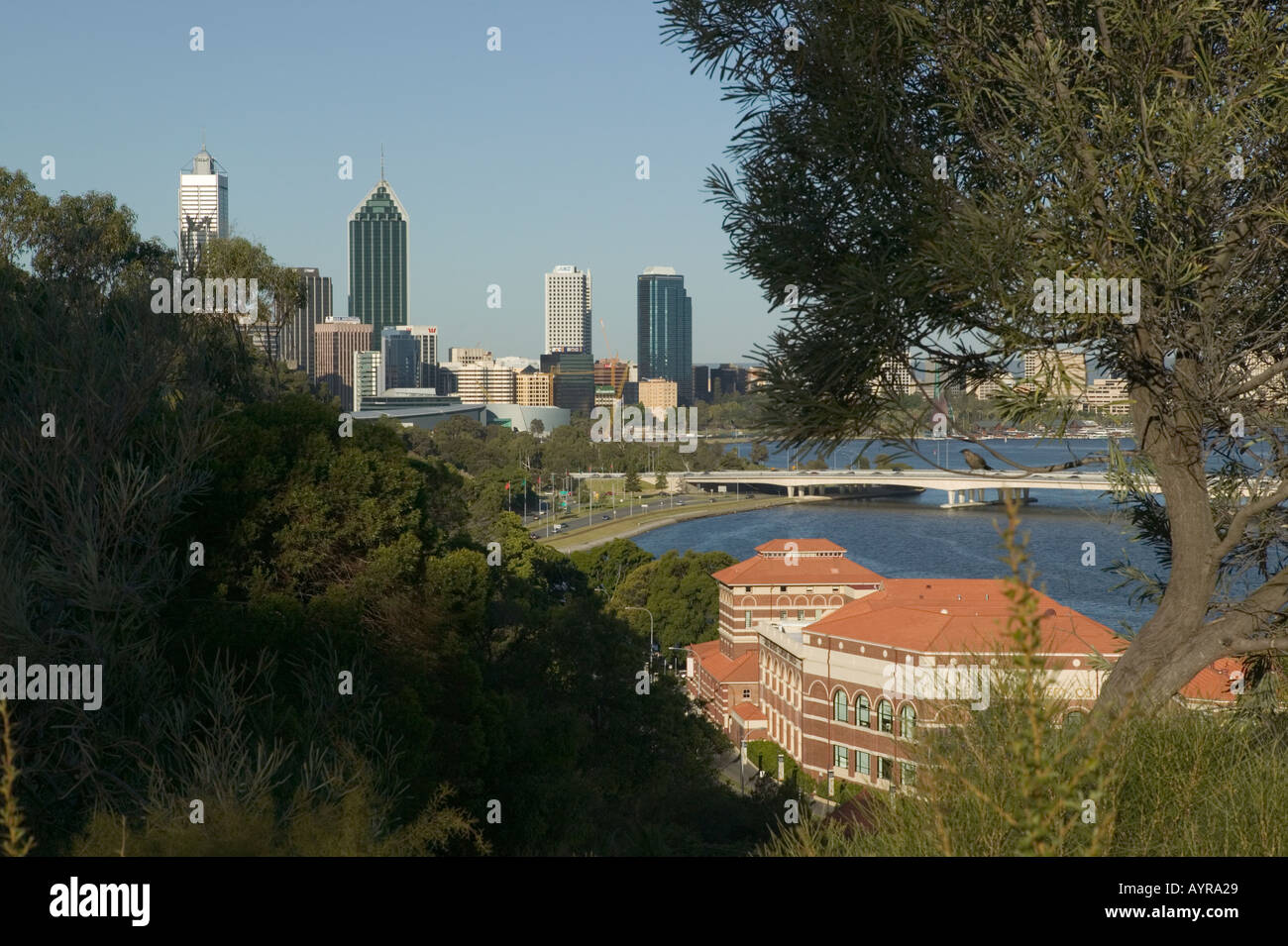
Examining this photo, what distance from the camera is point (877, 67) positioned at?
4.86 meters

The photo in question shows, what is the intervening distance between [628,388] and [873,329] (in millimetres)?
160706

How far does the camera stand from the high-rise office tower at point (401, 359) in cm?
17175

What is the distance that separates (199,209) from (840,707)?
1947 centimetres

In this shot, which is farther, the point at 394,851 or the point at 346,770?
the point at 346,770

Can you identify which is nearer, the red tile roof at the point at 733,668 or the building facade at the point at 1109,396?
the building facade at the point at 1109,396

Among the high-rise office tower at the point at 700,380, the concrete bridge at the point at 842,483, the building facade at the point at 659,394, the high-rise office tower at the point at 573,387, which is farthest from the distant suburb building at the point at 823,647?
the high-rise office tower at the point at 573,387

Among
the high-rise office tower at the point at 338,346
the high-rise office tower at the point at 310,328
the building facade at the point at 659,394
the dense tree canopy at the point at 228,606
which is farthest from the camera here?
the building facade at the point at 659,394

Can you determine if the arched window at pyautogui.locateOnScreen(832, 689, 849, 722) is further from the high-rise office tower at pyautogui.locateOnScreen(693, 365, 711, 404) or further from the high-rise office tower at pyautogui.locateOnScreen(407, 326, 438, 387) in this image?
the high-rise office tower at pyautogui.locateOnScreen(407, 326, 438, 387)

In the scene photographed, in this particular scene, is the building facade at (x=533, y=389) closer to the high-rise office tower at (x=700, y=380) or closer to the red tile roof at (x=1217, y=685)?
the high-rise office tower at (x=700, y=380)

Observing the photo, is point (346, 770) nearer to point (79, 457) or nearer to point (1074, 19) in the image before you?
point (79, 457)

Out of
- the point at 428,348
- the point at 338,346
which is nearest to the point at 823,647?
the point at 338,346

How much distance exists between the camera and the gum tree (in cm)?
441

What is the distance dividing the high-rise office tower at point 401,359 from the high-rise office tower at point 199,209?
89996 mm
